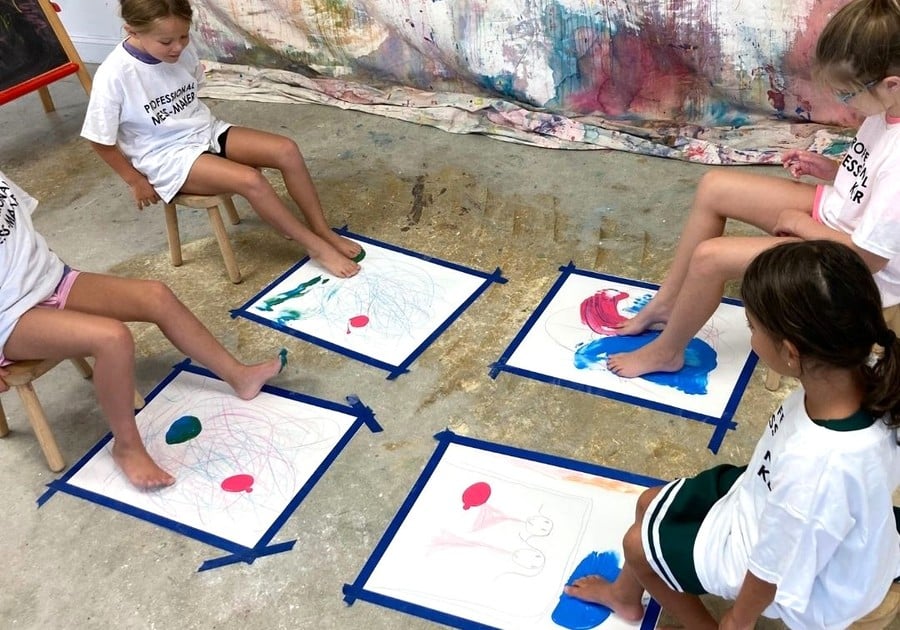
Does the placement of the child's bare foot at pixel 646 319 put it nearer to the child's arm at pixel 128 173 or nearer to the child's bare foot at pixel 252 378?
the child's bare foot at pixel 252 378

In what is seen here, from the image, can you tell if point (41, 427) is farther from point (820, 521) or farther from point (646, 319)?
point (820, 521)

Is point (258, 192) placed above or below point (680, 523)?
below

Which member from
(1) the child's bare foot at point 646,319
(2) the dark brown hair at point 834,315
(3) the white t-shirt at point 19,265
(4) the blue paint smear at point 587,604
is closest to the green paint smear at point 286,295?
(3) the white t-shirt at point 19,265

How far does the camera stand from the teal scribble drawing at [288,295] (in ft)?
7.25

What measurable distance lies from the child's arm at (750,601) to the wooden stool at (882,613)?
0.13m

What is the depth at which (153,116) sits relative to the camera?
216cm

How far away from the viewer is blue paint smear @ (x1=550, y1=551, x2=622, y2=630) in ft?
4.45

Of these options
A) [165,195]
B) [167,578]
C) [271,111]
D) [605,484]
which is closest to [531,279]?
[605,484]

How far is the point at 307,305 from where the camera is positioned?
2.19 metres

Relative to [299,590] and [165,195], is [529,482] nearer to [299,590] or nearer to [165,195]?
[299,590]

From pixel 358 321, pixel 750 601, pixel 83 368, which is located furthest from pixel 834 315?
pixel 83 368

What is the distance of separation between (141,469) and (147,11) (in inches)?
43.6

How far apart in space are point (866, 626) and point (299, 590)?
91cm

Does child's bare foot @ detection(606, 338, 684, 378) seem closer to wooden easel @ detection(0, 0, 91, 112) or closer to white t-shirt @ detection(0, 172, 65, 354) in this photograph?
white t-shirt @ detection(0, 172, 65, 354)
